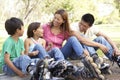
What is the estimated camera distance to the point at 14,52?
489 cm

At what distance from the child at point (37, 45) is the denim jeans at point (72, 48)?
0.25 meters

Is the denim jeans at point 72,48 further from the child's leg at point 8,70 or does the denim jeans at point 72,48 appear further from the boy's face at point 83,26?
the child's leg at point 8,70

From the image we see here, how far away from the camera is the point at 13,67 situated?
4.64 meters

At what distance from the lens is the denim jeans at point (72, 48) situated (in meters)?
4.84

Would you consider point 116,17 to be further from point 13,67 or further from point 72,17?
point 13,67

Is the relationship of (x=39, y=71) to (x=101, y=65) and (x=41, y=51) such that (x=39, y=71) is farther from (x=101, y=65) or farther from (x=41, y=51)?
(x=101, y=65)

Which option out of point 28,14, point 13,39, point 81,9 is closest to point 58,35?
point 13,39

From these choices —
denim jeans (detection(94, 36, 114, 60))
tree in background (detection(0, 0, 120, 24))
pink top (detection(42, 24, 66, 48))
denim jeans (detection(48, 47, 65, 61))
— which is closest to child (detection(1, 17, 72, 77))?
denim jeans (detection(48, 47, 65, 61))

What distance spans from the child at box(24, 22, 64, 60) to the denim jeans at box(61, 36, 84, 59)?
10.0 inches

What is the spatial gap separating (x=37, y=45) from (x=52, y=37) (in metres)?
0.66

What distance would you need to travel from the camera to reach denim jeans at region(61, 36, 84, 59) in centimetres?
484

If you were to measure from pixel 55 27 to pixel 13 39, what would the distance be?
80cm

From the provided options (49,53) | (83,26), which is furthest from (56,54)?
(83,26)

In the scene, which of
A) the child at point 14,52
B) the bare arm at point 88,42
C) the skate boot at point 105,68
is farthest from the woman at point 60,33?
the child at point 14,52
